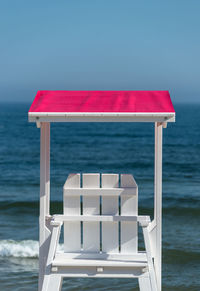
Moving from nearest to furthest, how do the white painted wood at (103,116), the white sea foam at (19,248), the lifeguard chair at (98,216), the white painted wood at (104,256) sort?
1. the white painted wood at (103,116)
2. the lifeguard chair at (98,216)
3. the white painted wood at (104,256)
4. the white sea foam at (19,248)

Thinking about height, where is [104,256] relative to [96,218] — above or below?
below

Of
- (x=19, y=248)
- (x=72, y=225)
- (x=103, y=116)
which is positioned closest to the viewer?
(x=103, y=116)

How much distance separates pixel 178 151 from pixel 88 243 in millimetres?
26730

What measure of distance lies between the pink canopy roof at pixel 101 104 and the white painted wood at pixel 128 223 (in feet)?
2.49

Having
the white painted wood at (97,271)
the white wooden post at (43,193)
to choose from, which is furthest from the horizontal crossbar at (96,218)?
the white painted wood at (97,271)

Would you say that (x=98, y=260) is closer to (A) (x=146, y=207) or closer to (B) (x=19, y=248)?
(B) (x=19, y=248)

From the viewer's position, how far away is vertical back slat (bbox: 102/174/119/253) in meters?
5.43

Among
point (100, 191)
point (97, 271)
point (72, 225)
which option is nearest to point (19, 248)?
point (72, 225)

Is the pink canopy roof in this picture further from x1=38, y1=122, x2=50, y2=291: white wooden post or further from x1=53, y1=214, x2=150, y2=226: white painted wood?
x1=53, y1=214, x2=150, y2=226: white painted wood

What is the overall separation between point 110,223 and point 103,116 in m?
1.18

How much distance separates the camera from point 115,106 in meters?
5.13

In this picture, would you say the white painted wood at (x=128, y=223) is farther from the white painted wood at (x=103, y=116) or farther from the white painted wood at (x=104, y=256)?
the white painted wood at (x=103, y=116)

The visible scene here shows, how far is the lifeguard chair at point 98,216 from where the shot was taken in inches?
199

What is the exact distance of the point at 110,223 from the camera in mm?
5441
